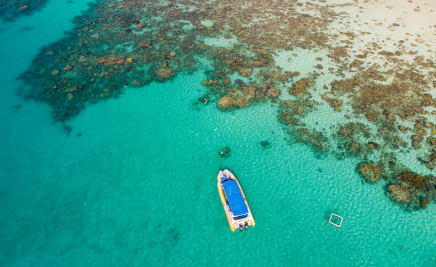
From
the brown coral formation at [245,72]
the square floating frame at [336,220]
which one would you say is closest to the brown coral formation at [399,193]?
the square floating frame at [336,220]

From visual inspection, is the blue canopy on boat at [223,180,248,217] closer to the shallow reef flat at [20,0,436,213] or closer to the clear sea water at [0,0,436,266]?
the clear sea water at [0,0,436,266]

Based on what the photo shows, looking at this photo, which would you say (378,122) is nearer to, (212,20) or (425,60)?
(425,60)

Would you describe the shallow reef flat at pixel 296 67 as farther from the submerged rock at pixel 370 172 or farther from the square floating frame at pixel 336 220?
the square floating frame at pixel 336 220

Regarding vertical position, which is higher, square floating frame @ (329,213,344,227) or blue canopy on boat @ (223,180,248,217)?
blue canopy on boat @ (223,180,248,217)

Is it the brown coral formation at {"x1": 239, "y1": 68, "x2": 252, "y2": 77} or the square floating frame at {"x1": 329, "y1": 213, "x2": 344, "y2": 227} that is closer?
the square floating frame at {"x1": 329, "y1": 213, "x2": 344, "y2": 227}

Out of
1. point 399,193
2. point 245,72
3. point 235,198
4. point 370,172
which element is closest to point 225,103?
point 245,72

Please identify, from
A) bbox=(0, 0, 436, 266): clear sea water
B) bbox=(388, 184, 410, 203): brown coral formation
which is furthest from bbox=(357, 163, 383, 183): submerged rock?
bbox=(388, 184, 410, 203): brown coral formation

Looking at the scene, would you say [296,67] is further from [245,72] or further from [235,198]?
[235,198]
